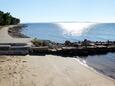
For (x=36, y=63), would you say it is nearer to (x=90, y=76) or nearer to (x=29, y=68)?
(x=29, y=68)

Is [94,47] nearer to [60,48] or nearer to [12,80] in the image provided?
[60,48]

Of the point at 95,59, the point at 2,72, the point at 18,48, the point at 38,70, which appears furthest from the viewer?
the point at 95,59

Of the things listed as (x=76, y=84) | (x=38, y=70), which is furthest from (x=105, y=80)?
(x=38, y=70)

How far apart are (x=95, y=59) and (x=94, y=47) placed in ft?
22.1

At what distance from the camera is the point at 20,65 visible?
1268 inches

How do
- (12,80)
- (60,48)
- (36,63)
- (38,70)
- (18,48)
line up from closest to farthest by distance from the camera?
(12,80)
(38,70)
(36,63)
(18,48)
(60,48)

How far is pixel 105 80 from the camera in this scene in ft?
92.7

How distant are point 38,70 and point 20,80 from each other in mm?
5533

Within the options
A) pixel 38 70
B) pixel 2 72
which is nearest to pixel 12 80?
pixel 2 72

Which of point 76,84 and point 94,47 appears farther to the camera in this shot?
point 94,47

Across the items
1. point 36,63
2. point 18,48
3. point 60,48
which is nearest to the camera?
point 36,63

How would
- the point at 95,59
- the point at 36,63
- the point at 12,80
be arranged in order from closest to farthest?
the point at 12,80 < the point at 36,63 < the point at 95,59

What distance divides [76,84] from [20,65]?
9308mm

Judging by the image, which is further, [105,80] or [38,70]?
[38,70]
